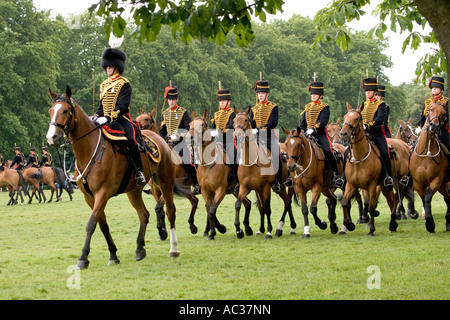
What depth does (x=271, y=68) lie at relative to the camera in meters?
64.2

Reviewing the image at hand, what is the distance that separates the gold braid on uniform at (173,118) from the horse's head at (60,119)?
19.7 ft

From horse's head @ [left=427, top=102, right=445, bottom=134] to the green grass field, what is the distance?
6.73ft

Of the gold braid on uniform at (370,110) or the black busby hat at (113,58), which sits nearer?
the black busby hat at (113,58)

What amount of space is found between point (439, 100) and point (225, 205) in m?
11.6

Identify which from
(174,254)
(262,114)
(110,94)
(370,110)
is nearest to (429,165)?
(370,110)

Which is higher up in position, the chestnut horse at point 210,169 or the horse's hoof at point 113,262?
the chestnut horse at point 210,169

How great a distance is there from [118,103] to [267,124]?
4.78 meters

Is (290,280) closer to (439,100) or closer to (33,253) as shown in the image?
(33,253)

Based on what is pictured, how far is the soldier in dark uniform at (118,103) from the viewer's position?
10.2 metres

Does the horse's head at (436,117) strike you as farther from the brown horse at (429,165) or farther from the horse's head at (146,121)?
the horse's head at (146,121)

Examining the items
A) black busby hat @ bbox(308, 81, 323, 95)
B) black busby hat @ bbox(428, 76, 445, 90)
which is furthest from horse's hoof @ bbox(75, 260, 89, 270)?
black busby hat @ bbox(428, 76, 445, 90)

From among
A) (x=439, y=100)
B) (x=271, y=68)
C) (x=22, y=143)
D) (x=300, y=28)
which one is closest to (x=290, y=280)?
(x=439, y=100)

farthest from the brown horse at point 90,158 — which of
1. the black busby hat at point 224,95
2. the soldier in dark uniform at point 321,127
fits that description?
the black busby hat at point 224,95

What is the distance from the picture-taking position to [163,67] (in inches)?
2082
